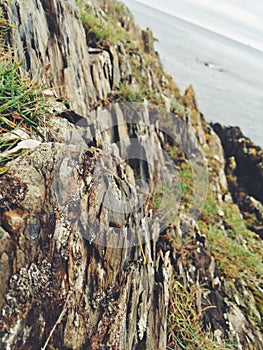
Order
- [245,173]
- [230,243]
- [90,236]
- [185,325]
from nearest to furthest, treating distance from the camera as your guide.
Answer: [90,236], [185,325], [230,243], [245,173]

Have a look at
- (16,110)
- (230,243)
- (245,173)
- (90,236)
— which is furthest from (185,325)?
(245,173)

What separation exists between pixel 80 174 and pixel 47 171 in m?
0.34

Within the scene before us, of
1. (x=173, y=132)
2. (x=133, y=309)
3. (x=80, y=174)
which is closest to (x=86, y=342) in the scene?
(x=133, y=309)

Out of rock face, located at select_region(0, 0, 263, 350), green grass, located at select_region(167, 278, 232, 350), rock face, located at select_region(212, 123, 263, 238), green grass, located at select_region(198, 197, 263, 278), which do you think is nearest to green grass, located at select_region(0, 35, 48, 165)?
rock face, located at select_region(0, 0, 263, 350)

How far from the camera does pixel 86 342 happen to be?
2510mm

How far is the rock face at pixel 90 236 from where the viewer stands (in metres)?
2.24

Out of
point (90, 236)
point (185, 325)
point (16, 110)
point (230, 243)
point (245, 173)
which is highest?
point (16, 110)

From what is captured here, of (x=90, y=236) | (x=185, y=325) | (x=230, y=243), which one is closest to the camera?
(x=90, y=236)

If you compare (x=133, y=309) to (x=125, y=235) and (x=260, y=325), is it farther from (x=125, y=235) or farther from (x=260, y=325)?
(x=260, y=325)

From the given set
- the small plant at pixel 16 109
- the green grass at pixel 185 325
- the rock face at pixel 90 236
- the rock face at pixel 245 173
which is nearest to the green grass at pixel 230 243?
the rock face at pixel 90 236

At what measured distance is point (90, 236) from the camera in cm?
260

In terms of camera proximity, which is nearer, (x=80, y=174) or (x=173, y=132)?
(x=80, y=174)

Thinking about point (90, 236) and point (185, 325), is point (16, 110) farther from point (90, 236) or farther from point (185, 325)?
point (185, 325)

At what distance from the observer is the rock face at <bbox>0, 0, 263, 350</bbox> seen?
2.24m
